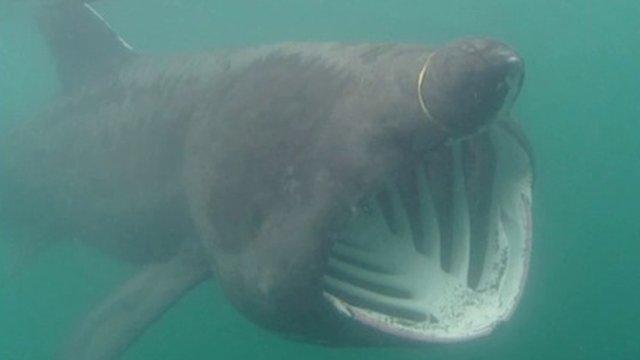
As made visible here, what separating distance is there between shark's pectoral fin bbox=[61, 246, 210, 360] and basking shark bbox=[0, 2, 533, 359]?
2 cm

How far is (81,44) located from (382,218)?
22.9 feet

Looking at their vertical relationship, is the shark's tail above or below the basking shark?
below

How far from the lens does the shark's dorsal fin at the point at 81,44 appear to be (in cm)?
1139

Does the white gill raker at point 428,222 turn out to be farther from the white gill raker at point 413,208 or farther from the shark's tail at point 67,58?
the shark's tail at point 67,58

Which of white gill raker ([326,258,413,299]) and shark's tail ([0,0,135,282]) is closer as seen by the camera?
white gill raker ([326,258,413,299])

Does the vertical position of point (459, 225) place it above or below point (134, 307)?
above

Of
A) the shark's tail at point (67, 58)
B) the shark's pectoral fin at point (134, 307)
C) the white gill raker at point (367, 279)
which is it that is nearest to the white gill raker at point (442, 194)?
the white gill raker at point (367, 279)

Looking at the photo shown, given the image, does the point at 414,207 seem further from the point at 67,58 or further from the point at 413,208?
the point at 67,58

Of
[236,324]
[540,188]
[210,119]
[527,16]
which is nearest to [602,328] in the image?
[540,188]

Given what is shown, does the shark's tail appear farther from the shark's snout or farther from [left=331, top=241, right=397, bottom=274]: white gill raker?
the shark's snout

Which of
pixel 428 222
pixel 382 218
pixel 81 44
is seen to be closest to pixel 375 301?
pixel 382 218

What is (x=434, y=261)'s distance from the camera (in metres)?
6.42

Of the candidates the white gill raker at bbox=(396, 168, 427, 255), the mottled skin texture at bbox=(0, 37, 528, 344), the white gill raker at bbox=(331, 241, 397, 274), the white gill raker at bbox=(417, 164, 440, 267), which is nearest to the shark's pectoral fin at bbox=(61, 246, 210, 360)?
the mottled skin texture at bbox=(0, 37, 528, 344)

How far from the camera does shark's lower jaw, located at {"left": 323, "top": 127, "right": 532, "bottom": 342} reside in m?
5.88
